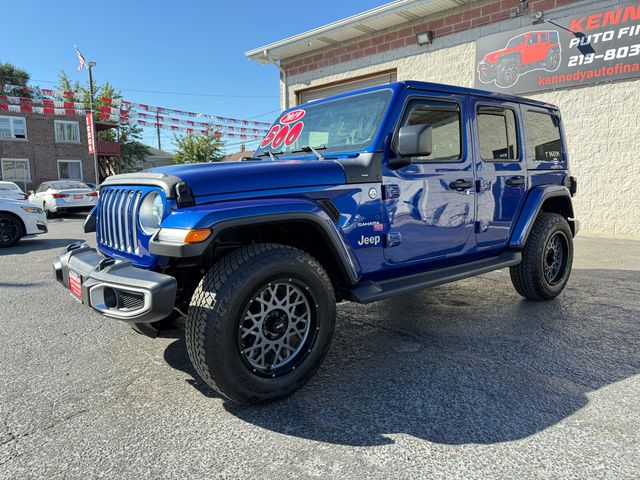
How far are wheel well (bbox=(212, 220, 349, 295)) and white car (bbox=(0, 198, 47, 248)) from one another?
7463mm

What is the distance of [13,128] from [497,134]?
1290 inches

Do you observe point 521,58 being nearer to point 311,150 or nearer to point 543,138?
point 543,138

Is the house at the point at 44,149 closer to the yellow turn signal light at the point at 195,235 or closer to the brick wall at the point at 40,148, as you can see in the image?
the brick wall at the point at 40,148

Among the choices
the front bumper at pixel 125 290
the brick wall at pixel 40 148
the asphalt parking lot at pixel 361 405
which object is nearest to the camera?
the asphalt parking lot at pixel 361 405

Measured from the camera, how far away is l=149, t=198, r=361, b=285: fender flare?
2182 millimetres

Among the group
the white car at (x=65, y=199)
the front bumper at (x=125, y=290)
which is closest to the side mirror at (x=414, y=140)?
the front bumper at (x=125, y=290)

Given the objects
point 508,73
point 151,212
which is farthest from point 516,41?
point 151,212

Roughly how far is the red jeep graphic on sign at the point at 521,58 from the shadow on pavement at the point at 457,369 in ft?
20.2

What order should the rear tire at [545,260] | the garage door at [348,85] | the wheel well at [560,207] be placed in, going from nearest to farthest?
the rear tire at [545,260], the wheel well at [560,207], the garage door at [348,85]

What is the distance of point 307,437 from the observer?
7.02ft

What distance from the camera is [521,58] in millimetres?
9078

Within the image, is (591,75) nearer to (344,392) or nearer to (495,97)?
(495,97)

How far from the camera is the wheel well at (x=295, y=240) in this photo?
8.55ft

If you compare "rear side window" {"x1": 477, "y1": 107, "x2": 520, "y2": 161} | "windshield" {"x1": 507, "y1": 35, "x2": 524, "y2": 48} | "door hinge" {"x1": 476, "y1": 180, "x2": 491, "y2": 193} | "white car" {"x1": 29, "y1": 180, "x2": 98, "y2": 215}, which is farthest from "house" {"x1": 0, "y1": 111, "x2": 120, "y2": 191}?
"door hinge" {"x1": 476, "y1": 180, "x2": 491, "y2": 193}
